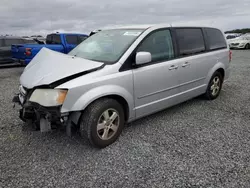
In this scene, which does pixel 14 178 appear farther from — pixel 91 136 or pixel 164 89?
pixel 164 89

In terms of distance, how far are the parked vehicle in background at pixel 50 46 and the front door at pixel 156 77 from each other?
568cm

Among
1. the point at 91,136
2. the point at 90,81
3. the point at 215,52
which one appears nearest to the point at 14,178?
the point at 91,136

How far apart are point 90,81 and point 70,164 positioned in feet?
3.48

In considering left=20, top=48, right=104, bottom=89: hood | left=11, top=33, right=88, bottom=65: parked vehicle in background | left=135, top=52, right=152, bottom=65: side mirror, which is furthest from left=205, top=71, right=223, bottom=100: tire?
left=11, top=33, right=88, bottom=65: parked vehicle in background

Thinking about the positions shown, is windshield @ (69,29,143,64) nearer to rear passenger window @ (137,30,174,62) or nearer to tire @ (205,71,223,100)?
rear passenger window @ (137,30,174,62)

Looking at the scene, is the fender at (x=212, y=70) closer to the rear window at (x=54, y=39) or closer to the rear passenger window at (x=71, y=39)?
the rear passenger window at (x=71, y=39)

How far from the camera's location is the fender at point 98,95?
2.43 meters

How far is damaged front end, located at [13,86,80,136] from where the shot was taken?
2.40 metres

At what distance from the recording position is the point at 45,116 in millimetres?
2496

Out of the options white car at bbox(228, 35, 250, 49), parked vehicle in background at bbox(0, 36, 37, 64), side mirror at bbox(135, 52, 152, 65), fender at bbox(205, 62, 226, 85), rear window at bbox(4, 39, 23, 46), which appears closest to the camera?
side mirror at bbox(135, 52, 152, 65)

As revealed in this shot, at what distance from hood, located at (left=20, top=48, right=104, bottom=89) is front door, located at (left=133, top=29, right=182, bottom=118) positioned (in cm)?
71

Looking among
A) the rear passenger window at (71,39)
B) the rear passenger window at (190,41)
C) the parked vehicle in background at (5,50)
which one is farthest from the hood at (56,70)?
the parked vehicle in background at (5,50)

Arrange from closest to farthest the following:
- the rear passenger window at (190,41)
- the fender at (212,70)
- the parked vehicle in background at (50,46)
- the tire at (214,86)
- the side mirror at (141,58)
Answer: the side mirror at (141,58)
the rear passenger window at (190,41)
the fender at (212,70)
the tire at (214,86)
the parked vehicle in background at (50,46)

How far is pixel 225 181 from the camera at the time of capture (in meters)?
2.15
